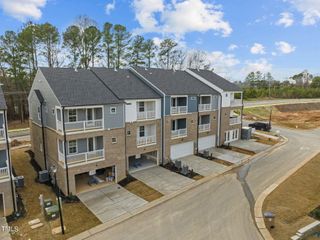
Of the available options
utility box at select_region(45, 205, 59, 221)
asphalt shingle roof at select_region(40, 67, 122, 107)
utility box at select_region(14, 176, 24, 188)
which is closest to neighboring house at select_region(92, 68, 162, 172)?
asphalt shingle roof at select_region(40, 67, 122, 107)

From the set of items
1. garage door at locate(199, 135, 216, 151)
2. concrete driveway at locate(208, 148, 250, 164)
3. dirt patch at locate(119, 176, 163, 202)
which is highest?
garage door at locate(199, 135, 216, 151)

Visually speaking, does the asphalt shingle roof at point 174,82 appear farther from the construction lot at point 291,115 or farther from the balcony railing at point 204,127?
the construction lot at point 291,115

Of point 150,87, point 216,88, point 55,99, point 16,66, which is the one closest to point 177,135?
point 150,87

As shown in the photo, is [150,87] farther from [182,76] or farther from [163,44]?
[163,44]

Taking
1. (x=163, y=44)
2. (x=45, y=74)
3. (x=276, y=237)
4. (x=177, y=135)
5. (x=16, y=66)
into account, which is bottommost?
(x=276, y=237)

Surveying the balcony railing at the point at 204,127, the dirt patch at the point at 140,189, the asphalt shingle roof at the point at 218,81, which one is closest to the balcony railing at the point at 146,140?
the dirt patch at the point at 140,189

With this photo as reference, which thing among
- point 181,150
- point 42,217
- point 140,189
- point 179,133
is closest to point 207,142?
point 181,150

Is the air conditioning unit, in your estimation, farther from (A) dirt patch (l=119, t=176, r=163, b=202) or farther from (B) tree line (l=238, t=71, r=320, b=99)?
(B) tree line (l=238, t=71, r=320, b=99)
